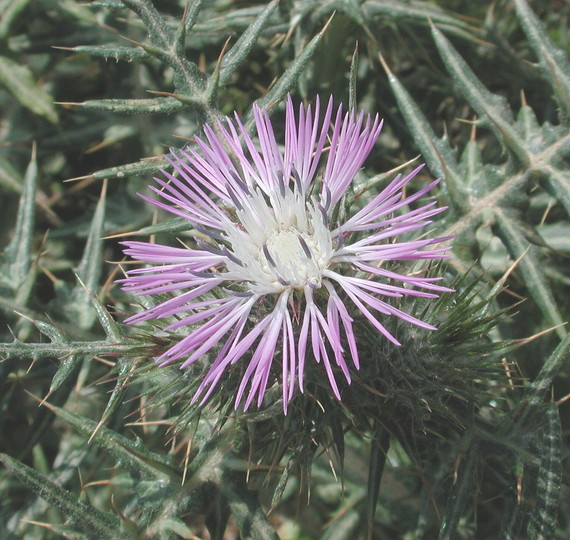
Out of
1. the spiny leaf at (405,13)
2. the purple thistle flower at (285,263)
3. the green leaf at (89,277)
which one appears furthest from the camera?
the spiny leaf at (405,13)

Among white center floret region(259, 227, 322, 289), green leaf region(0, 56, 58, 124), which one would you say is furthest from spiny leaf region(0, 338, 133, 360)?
green leaf region(0, 56, 58, 124)

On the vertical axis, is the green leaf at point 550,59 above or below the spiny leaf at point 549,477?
above

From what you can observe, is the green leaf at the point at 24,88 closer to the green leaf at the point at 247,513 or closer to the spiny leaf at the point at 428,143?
the spiny leaf at the point at 428,143

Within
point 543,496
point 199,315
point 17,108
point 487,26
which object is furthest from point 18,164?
point 543,496

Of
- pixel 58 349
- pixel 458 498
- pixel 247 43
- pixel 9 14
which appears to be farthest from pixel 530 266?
pixel 9 14

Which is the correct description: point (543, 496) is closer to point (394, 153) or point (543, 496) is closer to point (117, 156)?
point (394, 153)

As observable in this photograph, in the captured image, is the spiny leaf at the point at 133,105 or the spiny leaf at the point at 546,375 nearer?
the spiny leaf at the point at 546,375

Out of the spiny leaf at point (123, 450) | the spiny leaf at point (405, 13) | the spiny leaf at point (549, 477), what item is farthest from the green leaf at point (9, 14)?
the spiny leaf at point (549, 477)

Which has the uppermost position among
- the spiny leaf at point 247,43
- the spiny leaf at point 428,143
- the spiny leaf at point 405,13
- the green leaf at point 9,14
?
the green leaf at point 9,14
